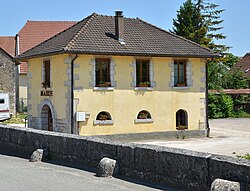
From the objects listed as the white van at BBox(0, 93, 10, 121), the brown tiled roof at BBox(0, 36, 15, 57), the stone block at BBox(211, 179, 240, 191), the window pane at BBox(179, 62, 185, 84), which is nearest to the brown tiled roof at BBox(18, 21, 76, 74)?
the brown tiled roof at BBox(0, 36, 15, 57)

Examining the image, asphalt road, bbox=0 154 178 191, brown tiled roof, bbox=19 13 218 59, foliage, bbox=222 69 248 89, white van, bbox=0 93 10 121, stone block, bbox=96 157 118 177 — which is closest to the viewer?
asphalt road, bbox=0 154 178 191

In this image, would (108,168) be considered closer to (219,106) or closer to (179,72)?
(179,72)

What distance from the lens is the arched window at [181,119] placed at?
27.2 m

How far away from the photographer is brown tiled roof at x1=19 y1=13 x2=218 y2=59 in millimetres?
24531

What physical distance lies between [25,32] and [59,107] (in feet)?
102

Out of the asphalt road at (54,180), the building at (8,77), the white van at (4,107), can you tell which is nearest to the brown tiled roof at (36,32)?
the building at (8,77)

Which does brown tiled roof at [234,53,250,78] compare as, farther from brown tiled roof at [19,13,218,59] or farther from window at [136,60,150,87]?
window at [136,60,150,87]

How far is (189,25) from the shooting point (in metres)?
56.1

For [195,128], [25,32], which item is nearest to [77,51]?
[195,128]

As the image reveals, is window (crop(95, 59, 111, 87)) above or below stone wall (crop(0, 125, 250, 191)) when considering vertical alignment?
above

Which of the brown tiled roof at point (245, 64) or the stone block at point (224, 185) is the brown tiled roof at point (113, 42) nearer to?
the stone block at point (224, 185)

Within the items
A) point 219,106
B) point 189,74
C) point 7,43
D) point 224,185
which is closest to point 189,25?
point 219,106

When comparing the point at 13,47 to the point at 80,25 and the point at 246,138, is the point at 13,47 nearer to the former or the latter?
the point at 80,25

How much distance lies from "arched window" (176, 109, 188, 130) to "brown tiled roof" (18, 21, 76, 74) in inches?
1068
